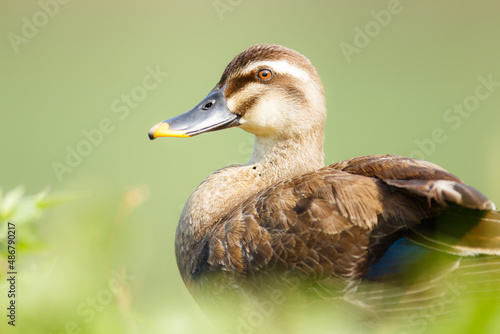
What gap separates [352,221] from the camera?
1965 millimetres

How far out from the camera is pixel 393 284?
5.95ft

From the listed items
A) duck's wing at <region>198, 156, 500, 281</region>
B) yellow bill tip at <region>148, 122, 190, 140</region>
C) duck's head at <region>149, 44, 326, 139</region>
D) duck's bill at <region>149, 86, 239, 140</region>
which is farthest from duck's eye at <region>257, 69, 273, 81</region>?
duck's wing at <region>198, 156, 500, 281</region>

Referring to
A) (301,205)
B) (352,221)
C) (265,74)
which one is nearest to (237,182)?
(265,74)

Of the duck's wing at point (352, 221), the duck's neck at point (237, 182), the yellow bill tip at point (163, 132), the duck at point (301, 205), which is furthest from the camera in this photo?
the yellow bill tip at point (163, 132)

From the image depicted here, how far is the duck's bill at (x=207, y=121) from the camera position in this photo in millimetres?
2924

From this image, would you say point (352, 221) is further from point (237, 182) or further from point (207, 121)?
point (207, 121)

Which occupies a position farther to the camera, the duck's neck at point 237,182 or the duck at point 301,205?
the duck's neck at point 237,182

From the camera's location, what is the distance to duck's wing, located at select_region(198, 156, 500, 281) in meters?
1.71

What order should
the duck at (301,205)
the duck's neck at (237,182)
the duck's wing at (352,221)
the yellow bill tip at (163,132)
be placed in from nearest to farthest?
the duck's wing at (352,221) < the duck at (301,205) < the duck's neck at (237,182) < the yellow bill tip at (163,132)

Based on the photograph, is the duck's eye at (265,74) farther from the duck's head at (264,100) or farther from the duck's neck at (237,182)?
the duck's neck at (237,182)

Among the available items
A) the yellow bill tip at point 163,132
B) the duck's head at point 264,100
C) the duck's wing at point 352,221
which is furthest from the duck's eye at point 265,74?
the duck's wing at point 352,221

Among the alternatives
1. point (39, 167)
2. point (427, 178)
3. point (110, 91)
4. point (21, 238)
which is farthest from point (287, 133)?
point (110, 91)

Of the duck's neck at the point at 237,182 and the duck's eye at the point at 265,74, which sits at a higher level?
the duck's eye at the point at 265,74

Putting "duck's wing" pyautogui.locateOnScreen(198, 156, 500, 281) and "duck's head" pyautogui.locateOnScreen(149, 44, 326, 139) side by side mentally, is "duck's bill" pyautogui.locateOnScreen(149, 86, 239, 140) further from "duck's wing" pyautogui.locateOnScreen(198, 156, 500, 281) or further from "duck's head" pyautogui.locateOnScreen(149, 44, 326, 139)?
"duck's wing" pyautogui.locateOnScreen(198, 156, 500, 281)
